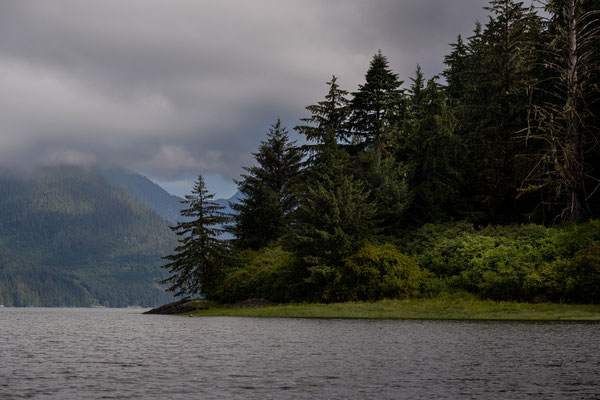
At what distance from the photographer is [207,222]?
63.9 metres

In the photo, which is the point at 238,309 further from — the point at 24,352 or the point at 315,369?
the point at 315,369

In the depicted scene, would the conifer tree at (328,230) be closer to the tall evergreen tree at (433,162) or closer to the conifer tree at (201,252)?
the tall evergreen tree at (433,162)

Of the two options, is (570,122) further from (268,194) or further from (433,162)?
(268,194)

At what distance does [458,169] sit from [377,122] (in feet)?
41.1

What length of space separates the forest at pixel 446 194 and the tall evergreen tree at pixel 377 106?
181 mm

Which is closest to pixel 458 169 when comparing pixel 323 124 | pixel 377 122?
pixel 377 122

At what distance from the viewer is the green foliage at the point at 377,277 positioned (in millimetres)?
42466

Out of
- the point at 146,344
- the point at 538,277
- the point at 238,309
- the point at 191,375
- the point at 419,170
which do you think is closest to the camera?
the point at 191,375

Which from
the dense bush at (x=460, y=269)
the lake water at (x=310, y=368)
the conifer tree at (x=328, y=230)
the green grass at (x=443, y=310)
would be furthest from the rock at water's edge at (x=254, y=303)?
the lake water at (x=310, y=368)

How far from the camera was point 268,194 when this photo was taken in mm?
72938

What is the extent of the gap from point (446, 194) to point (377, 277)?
55.2 feet

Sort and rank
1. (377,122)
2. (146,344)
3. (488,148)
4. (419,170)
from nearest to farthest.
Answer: (146,344) < (488,148) < (419,170) < (377,122)

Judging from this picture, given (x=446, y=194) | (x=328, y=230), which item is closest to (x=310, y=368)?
(x=328, y=230)

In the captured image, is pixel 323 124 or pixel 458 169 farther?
pixel 323 124
